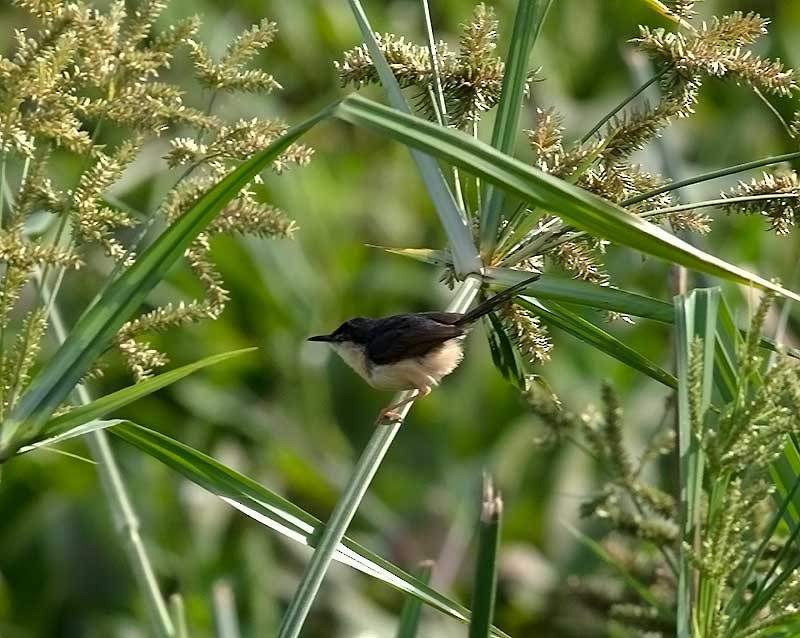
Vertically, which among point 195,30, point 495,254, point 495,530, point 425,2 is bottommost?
point 495,530

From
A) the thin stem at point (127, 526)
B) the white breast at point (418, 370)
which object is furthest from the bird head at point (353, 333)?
the thin stem at point (127, 526)

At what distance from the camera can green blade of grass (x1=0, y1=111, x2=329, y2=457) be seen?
4.71 feet

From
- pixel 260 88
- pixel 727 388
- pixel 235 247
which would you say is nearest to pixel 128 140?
pixel 260 88

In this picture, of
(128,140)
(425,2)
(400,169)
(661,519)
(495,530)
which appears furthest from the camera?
(400,169)

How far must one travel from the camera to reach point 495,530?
1282mm

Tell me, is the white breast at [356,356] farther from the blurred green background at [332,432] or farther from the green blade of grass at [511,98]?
the blurred green background at [332,432]

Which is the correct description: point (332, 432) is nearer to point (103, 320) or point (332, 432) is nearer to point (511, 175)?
point (103, 320)

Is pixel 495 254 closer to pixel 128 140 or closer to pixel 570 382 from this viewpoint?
pixel 128 140

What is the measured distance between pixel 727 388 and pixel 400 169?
4307 mm

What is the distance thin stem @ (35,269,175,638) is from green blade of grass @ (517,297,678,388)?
2.20 feet

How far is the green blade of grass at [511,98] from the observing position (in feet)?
5.34

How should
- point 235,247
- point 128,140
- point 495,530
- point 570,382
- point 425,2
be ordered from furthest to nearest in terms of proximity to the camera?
point 235,247, point 570,382, point 425,2, point 128,140, point 495,530

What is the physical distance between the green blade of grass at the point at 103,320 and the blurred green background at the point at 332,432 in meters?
2.51

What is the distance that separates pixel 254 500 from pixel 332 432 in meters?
3.47
